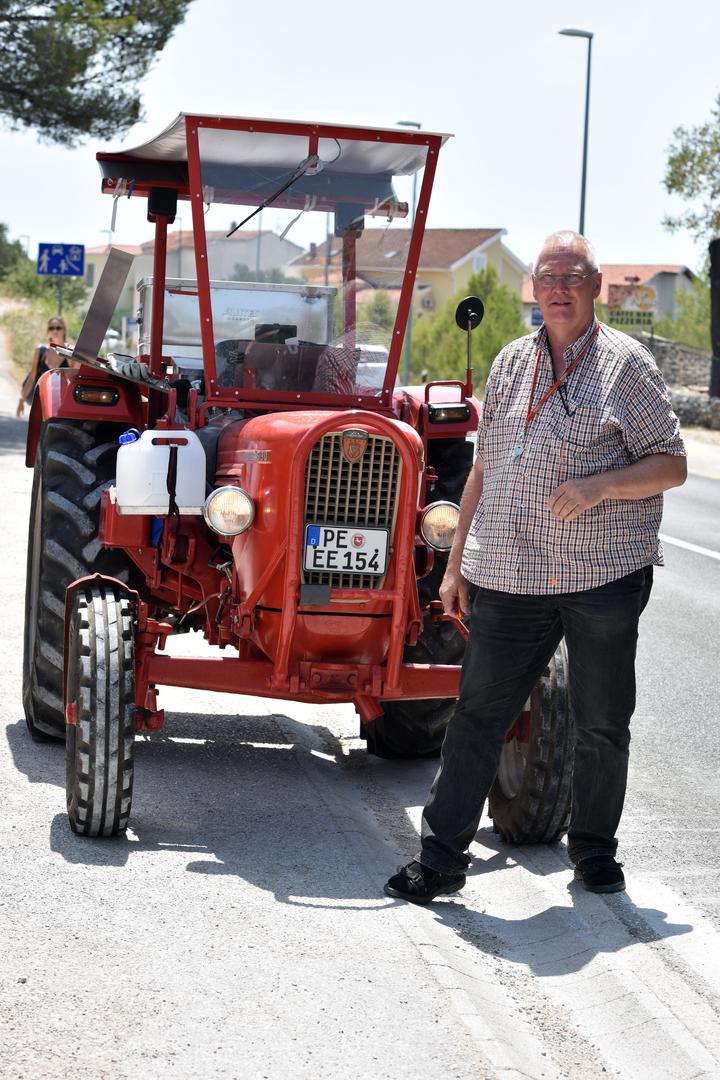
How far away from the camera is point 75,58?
30.0 m

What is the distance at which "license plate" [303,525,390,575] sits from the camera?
5.60 meters

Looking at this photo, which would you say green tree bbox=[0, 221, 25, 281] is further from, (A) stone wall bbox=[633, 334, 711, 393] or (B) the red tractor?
(B) the red tractor

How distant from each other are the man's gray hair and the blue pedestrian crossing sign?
27585 millimetres

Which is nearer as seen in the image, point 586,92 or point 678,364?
point 586,92

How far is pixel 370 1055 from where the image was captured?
149 inches

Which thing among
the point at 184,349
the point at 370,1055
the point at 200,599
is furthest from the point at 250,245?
the point at 370,1055

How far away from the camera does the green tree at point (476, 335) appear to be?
6200 centimetres

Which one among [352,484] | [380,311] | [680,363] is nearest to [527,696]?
[352,484]

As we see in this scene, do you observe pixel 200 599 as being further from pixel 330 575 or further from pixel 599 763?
pixel 599 763

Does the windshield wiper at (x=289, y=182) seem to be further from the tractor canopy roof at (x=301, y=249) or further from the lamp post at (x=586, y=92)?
the lamp post at (x=586, y=92)

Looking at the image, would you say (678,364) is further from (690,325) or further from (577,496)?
(577,496)

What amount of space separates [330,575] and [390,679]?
0.44m

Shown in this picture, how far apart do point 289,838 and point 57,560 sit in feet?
5.67

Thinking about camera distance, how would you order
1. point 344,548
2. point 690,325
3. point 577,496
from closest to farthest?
point 577,496
point 344,548
point 690,325
